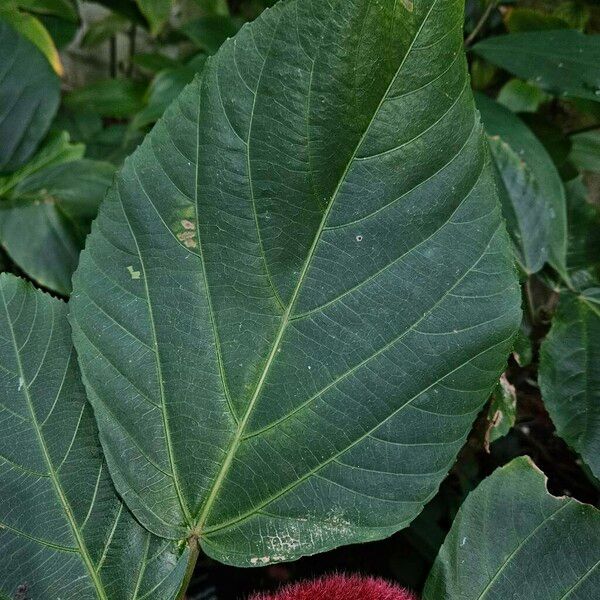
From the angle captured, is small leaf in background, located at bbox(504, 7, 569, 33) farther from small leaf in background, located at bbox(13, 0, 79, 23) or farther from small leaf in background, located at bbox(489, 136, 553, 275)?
small leaf in background, located at bbox(13, 0, 79, 23)

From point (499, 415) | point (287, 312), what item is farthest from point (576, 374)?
point (287, 312)

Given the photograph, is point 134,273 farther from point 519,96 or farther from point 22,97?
point 519,96

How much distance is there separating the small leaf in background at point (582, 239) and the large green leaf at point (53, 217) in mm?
526

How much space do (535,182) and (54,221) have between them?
1.76ft

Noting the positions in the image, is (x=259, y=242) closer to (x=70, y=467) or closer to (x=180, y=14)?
(x=70, y=467)

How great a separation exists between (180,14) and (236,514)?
5.12 ft

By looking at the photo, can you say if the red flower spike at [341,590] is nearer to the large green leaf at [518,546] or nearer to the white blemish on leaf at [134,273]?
the large green leaf at [518,546]

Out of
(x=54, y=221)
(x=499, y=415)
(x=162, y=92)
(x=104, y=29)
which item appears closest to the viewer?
(x=499, y=415)

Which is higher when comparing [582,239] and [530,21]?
[530,21]

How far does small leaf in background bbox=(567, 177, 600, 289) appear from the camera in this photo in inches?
29.4

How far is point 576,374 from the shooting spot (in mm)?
580

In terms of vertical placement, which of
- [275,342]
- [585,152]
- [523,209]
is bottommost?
[585,152]

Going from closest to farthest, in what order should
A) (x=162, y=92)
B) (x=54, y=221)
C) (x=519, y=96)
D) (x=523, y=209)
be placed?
(x=523, y=209) → (x=54, y=221) → (x=162, y=92) → (x=519, y=96)

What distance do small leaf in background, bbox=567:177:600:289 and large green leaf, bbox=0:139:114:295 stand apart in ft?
1.73
